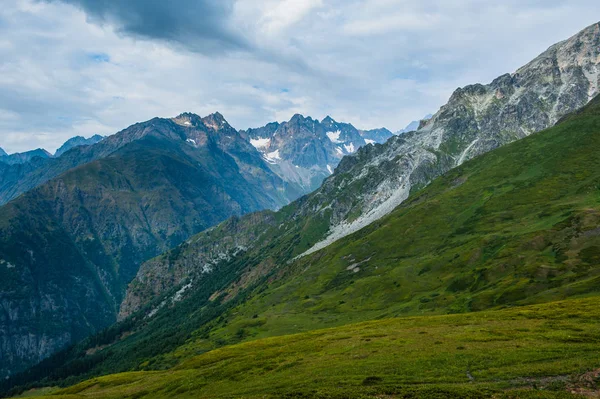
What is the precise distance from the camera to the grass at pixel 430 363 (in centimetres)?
5025

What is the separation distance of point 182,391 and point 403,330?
48.9m

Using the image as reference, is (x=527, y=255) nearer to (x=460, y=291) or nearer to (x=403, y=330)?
(x=460, y=291)

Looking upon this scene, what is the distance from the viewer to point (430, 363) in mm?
60594

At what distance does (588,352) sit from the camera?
5525 cm

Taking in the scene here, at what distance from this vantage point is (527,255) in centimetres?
16325

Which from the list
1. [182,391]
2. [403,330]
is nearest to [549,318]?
[403,330]

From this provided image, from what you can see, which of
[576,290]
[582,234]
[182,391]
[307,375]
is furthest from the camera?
[582,234]

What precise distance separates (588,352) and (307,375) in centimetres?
4013

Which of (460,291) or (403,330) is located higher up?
(403,330)

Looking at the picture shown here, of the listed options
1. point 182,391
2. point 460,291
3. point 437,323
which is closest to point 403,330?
point 437,323

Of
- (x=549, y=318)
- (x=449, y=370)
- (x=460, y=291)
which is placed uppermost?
(x=449, y=370)

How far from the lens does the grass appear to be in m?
50.2

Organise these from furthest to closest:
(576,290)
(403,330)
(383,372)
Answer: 1. (576,290)
2. (403,330)
3. (383,372)

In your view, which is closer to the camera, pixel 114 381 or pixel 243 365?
pixel 243 365
